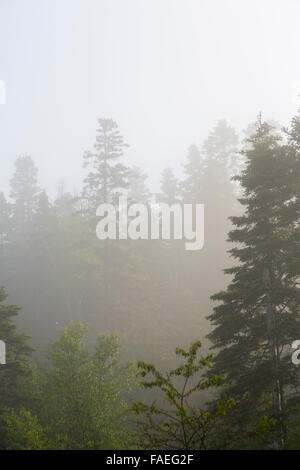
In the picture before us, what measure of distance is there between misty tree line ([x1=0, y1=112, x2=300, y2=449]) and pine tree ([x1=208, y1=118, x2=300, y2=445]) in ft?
0.18

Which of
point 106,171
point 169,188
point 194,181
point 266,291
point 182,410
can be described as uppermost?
point 194,181

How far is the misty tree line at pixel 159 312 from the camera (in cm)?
1259

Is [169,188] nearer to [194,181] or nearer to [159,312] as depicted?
[194,181]

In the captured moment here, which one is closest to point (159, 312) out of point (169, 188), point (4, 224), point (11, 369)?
point (169, 188)

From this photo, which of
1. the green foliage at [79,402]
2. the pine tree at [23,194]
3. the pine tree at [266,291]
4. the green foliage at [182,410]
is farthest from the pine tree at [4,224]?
the green foliage at [182,410]

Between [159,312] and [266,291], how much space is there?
23574mm

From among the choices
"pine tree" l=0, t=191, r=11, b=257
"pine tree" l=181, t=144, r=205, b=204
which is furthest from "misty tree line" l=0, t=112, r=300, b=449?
"pine tree" l=0, t=191, r=11, b=257

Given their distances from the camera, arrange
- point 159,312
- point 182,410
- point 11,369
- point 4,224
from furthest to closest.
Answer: point 4,224 < point 159,312 < point 11,369 < point 182,410

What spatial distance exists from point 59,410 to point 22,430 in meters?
2.46

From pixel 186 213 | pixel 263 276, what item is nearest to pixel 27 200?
pixel 186 213

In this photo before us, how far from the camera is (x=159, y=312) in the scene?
35.6 meters

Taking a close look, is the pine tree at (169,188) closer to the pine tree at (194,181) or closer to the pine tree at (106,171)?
the pine tree at (194,181)

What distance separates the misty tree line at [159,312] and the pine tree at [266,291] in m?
0.05
